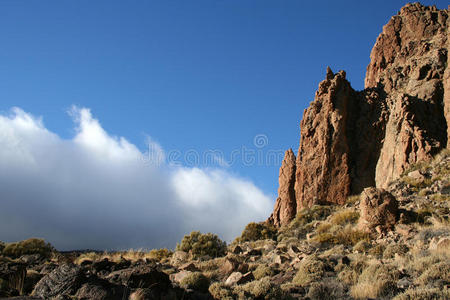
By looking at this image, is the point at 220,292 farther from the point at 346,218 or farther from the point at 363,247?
the point at 346,218

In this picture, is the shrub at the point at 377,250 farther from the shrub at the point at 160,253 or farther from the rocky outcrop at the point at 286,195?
the rocky outcrop at the point at 286,195

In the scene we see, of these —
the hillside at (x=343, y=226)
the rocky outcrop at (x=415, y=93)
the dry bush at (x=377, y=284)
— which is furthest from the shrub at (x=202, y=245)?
the rocky outcrop at (x=415, y=93)

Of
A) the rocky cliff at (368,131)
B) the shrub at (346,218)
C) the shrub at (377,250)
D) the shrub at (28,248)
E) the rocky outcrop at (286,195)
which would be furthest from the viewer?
the rocky outcrop at (286,195)

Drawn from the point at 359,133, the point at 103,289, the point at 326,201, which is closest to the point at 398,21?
the point at 359,133

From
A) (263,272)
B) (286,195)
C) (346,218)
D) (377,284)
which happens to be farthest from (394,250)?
(286,195)

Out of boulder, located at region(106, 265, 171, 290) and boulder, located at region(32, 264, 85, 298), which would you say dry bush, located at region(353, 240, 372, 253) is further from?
boulder, located at region(32, 264, 85, 298)

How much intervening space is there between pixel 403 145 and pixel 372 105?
35.2 feet

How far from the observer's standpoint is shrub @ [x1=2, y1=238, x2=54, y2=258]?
18.5m

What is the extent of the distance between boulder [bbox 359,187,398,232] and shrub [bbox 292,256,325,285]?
6.33 metres

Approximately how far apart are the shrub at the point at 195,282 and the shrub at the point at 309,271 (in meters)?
2.98

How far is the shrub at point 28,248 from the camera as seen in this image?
727 inches

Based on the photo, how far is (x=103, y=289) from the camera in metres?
6.99

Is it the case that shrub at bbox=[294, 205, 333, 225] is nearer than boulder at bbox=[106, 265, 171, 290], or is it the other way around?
boulder at bbox=[106, 265, 171, 290]

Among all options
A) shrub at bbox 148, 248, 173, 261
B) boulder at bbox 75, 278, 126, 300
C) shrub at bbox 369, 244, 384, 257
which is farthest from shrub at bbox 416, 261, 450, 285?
shrub at bbox 148, 248, 173, 261
